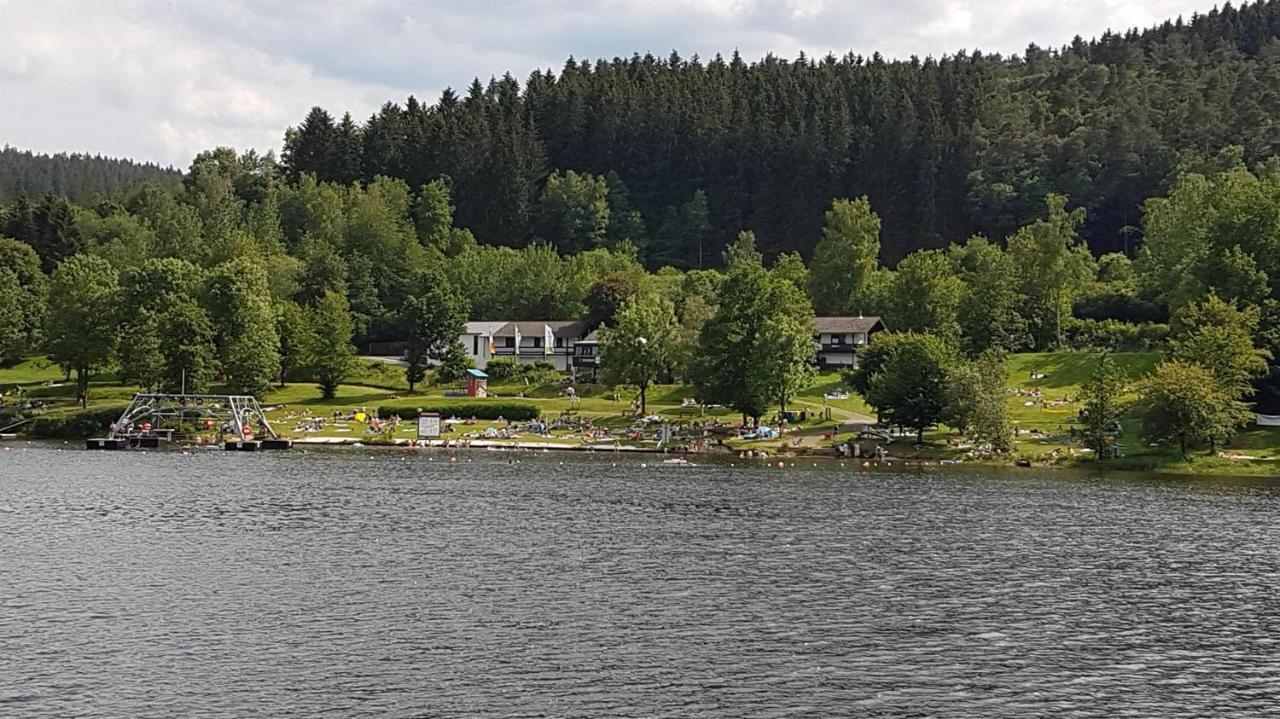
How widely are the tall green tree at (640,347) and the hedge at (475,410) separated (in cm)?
914

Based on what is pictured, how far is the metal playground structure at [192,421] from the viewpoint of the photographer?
350 feet

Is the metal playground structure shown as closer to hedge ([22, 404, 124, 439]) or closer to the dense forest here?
hedge ([22, 404, 124, 439])

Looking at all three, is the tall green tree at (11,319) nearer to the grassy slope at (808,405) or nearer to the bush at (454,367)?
the grassy slope at (808,405)

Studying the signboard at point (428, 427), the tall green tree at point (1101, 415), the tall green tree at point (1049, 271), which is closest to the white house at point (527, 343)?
the signboard at point (428, 427)

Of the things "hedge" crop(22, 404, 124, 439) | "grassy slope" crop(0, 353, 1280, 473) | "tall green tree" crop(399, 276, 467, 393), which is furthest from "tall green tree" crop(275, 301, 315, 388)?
"hedge" crop(22, 404, 124, 439)

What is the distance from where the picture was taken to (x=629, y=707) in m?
31.9

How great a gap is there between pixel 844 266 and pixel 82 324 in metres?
91.4

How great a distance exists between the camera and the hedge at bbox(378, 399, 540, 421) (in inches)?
4614

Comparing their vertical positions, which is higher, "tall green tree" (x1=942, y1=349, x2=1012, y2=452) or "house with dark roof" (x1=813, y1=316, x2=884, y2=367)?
"house with dark roof" (x1=813, y1=316, x2=884, y2=367)

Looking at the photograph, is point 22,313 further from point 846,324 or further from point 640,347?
point 846,324

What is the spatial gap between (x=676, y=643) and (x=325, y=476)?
166ft

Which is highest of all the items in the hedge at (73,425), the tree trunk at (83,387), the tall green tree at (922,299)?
the tall green tree at (922,299)

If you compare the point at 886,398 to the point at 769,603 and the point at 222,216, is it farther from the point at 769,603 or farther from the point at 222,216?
the point at 222,216

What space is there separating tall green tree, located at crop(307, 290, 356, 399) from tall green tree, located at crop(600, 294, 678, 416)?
27.1 metres
